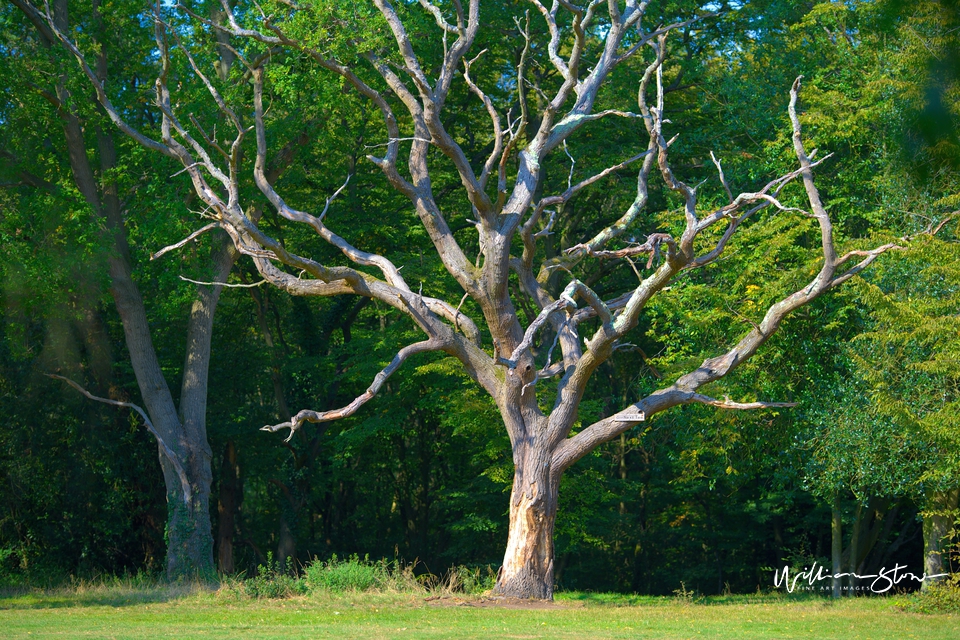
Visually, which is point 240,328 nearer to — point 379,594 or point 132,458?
point 132,458

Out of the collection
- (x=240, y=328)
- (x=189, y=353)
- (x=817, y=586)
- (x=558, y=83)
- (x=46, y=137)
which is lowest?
(x=817, y=586)

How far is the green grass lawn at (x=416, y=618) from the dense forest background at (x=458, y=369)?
125 inches

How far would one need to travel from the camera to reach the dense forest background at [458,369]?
53.0ft

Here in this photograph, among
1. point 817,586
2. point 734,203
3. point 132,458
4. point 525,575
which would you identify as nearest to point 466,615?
point 525,575

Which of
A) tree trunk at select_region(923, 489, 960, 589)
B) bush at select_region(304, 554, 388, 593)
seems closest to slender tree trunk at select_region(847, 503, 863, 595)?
tree trunk at select_region(923, 489, 960, 589)

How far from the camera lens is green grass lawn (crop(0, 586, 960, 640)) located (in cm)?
1061

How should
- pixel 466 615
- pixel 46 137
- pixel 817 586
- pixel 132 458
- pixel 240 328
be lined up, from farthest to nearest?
pixel 240 328 → pixel 817 586 → pixel 132 458 → pixel 46 137 → pixel 466 615

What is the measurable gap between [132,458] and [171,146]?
10.5m

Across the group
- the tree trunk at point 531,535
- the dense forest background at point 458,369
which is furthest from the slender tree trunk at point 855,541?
the tree trunk at point 531,535

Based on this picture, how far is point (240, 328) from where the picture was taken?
28.3 metres

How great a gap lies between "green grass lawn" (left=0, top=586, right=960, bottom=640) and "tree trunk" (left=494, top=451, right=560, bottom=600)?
56cm

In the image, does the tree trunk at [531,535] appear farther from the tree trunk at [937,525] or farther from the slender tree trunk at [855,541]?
the slender tree trunk at [855,541]

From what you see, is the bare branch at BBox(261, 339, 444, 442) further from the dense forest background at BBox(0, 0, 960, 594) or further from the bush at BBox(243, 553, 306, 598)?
the dense forest background at BBox(0, 0, 960, 594)

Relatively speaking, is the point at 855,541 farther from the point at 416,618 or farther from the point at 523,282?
the point at 416,618
